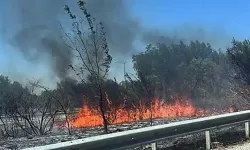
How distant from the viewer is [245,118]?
10047mm

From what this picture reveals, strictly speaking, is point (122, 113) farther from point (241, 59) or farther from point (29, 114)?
point (241, 59)

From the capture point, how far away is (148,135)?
740cm

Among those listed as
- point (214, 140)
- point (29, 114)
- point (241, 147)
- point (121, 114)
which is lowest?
point (241, 147)

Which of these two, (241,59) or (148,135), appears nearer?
(148,135)

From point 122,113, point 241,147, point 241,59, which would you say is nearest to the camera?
point 241,147

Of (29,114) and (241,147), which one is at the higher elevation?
(29,114)

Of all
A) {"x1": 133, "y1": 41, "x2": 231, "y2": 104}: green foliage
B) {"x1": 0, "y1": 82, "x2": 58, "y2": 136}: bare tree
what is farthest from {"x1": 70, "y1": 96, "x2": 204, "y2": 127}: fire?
{"x1": 133, "y1": 41, "x2": 231, "y2": 104}: green foliage

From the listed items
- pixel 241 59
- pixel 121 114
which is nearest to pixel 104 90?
pixel 121 114

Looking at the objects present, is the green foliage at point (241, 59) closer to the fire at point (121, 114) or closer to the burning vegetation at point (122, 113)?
the burning vegetation at point (122, 113)

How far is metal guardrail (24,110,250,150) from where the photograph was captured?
623cm

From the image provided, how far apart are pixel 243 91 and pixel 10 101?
35.4ft

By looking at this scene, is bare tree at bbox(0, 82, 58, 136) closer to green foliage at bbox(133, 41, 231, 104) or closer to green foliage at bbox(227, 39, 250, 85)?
green foliage at bbox(133, 41, 231, 104)

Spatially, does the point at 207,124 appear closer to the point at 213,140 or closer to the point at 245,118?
the point at 213,140

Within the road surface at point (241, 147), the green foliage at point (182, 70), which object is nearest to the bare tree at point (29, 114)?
the green foliage at point (182, 70)
